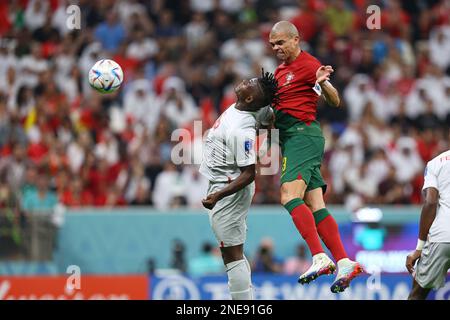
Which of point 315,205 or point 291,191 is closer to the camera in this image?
point 291,191

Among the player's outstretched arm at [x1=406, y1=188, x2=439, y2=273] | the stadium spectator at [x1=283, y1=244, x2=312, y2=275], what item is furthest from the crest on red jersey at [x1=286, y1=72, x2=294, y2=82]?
the stadium spectator at [x1=283, y1=244, x2=312, y2=275]

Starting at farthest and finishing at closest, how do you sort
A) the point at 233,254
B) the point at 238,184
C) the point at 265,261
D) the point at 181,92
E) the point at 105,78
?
the point at 181,92, the point at 265,261, the point at 105,78, the point at 233,254, the point at 238,184

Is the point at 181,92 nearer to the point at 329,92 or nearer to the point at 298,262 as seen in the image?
the point at 298,262

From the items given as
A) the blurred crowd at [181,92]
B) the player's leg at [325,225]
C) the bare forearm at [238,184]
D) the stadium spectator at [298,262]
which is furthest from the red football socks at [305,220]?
the blurred crowd at [181,92]

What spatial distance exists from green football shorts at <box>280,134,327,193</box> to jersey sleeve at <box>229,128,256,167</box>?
1.27ft

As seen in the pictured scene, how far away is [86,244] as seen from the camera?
18.4 meters

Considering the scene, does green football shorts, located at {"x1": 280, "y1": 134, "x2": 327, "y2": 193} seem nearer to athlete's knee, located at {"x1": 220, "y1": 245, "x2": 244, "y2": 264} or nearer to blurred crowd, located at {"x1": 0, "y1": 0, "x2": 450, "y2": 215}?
athlete's knee, located at {"x1": 220, "y1": 245, "x2": 244, "y2": 264}

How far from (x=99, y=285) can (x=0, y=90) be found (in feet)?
20.6

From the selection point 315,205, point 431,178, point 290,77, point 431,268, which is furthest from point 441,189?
point 290,77

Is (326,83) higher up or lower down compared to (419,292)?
higher up

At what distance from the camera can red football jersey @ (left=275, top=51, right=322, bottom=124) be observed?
1102 centimetres

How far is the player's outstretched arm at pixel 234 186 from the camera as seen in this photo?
35.2ft

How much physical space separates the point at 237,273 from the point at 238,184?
3.18ft

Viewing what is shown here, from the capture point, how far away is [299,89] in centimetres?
1102
